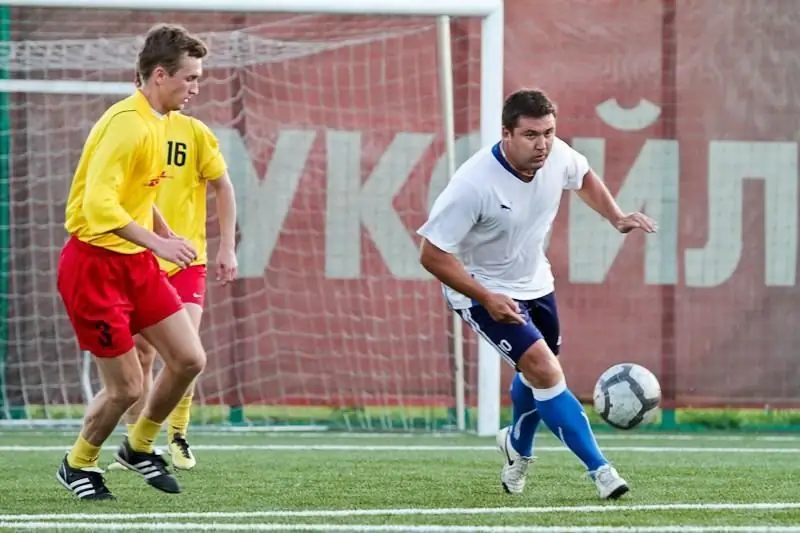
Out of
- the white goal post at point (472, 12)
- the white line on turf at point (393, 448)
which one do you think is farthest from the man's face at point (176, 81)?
the white goal post at point (472, 12)

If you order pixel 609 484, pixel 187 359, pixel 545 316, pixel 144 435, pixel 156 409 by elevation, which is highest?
pixel 545 316

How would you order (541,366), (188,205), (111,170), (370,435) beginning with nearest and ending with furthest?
(111,170) < (541,366) < (188,205) < (370,435)

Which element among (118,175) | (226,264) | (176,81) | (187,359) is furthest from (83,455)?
(176,81)

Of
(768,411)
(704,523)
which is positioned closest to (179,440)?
(704,523)

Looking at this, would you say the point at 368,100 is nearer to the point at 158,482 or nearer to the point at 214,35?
the point at 214,35

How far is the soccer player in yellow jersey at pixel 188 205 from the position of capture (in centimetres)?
697

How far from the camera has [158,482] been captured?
229 inches

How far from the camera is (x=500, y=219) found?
19.2 feet

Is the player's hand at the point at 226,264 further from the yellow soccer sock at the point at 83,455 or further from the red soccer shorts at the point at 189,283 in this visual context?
the yellow soccer sock at the point at 83,455

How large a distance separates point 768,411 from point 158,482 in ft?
19.7

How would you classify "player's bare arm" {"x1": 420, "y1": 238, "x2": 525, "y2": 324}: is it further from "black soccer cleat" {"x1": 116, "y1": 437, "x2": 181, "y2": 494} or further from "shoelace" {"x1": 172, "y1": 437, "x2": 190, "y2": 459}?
"shoelace" {"x1": 172, "y1": 437, "x2": 190, "y2": 459}

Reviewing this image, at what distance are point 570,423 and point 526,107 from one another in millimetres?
1182

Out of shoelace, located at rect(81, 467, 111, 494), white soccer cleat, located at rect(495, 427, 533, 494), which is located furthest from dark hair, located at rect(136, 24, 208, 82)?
white soccer cleat, located at rect(495, 427, 533, 494)

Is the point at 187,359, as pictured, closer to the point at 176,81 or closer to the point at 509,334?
the point at 176,81
